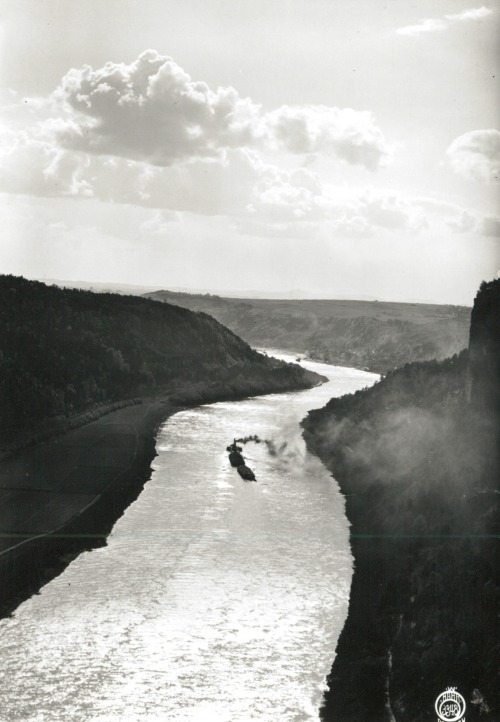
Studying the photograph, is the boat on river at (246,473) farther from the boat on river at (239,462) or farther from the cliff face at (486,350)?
the cliff face at (486,350)

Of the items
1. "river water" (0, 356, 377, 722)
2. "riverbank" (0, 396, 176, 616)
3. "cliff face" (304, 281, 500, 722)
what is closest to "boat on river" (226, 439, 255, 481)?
"river water" (0, 356, 377, 722)

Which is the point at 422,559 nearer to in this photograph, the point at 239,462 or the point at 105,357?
the point at 239,462

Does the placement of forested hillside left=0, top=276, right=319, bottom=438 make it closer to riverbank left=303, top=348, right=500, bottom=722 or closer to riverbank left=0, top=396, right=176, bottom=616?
riverbank left=0, top=396, right=176, bottom=616

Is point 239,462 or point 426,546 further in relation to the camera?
point 239,462

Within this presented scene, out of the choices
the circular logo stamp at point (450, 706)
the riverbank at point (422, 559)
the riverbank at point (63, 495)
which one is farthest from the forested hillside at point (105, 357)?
the circular logo stamp at point (450, 706)

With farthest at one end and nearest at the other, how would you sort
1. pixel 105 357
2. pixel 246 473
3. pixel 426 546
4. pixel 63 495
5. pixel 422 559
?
pixel 105 357
pixel 246 473
pixel 63 495
pixel 426 546
pixel 422 559

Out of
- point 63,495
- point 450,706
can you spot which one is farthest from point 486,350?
point 63,495

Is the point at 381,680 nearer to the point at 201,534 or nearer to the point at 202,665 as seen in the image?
the point at 202,665
